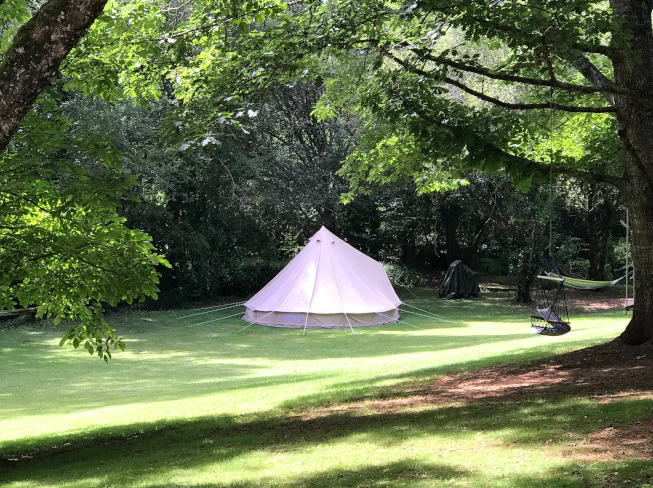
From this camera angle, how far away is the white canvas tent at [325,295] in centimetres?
1950

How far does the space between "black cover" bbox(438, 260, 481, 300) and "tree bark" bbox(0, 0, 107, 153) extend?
23.3 metres

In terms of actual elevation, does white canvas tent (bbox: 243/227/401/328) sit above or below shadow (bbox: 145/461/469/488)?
above

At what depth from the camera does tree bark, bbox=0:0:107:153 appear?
4016mm

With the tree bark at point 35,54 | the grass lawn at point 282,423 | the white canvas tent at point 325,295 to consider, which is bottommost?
the grass lawn at point 282,423

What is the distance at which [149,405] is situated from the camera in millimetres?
9641

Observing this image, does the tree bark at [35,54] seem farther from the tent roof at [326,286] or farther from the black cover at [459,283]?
the black cover at [459,283]

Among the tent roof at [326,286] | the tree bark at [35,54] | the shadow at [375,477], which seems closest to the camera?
the tree bark at [35,54]

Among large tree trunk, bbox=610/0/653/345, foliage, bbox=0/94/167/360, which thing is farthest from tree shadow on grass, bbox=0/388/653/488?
large tree trunk, bbox=610/0/653/345

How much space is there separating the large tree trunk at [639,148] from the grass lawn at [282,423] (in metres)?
2.28

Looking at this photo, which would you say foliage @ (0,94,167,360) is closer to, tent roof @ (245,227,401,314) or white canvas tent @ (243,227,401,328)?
white canvas tent @ (243,227,401,328)

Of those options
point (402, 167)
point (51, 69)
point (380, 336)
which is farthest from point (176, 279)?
point (51, 69)

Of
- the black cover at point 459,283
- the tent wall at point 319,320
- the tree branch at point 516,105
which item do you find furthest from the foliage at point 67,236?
the black cover at point 459,283

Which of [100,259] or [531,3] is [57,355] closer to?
[100,259]

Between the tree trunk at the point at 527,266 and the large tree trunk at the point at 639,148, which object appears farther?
the tree trunk at the point at 527,266
